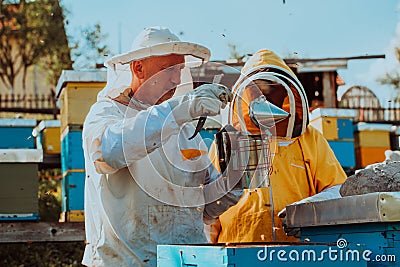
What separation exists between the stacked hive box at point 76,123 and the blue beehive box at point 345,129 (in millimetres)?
2209

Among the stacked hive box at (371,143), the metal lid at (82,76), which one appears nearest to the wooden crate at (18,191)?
the metal lid at (82,76)

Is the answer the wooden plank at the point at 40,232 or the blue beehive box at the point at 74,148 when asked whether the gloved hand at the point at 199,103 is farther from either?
the wooden plank at the point at 40,232

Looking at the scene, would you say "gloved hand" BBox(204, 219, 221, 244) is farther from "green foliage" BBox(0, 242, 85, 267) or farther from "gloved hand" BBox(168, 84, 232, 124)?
"green foliage" BBox(0, 242, 85, 267)

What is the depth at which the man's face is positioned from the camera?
213 centimetres

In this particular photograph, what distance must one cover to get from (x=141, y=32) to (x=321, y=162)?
0.91m

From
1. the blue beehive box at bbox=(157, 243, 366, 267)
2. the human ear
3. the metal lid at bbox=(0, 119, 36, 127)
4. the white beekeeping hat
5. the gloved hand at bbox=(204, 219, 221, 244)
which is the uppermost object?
the white beekeeping hat

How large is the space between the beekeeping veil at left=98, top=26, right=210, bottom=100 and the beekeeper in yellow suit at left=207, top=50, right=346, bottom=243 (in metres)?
0.30

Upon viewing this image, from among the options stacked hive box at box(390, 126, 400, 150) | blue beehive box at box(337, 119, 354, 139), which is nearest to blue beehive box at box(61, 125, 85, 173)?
blue beehive box at box(337, 119, 354, 139)

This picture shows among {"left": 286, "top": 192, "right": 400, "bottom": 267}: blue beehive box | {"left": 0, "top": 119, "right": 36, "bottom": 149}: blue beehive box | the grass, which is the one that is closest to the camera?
{"left": 286, "top": 192, "right": 400, "bottom": 267}: blue beehive box

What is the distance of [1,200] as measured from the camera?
4828 millimetres

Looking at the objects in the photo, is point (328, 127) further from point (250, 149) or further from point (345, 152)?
point (250, 149)

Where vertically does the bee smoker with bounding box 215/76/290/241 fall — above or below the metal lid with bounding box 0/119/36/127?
below

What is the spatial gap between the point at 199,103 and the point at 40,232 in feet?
11.1

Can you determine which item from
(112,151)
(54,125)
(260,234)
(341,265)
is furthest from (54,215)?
(341,265)
